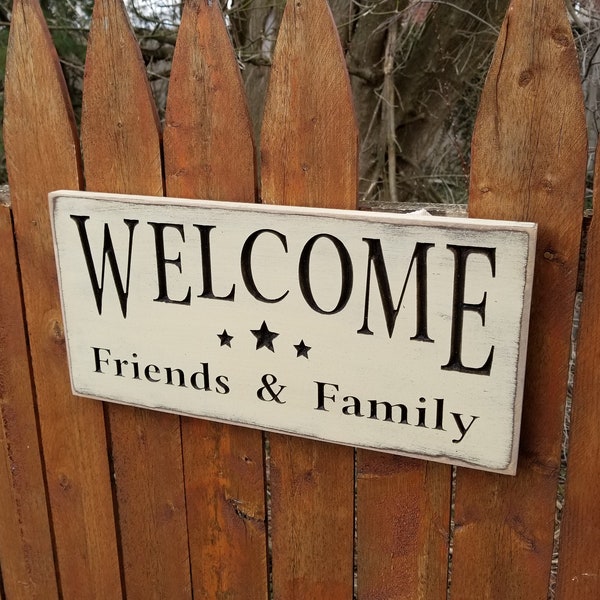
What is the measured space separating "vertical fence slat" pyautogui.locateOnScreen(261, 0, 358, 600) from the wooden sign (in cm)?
8

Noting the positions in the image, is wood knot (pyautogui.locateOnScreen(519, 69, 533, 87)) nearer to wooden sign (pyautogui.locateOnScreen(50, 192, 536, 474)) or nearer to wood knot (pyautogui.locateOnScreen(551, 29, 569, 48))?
wood knot (pyautogui.locateOnScreen(551, 29, 569, 48))

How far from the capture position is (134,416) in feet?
5.59

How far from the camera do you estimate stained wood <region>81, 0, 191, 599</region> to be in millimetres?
1478

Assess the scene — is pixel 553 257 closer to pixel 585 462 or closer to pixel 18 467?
pixel 585 462

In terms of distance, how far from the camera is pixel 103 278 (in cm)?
155

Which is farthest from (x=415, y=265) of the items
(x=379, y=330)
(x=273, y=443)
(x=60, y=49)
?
(x=60, y=49)

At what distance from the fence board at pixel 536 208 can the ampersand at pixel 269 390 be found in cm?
40

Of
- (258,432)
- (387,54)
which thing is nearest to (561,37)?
(258,432)

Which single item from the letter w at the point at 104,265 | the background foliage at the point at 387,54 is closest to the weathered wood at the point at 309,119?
the letter w at the point at 104,265

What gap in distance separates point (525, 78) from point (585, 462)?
0.70 meters

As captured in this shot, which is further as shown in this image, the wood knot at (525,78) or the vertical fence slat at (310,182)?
the vertical fence slat at (310,182)

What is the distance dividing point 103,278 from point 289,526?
68 cm

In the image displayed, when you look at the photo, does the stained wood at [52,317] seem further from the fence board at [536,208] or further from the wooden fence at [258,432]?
the fence board at [536,208]

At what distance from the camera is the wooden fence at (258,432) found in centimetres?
125
